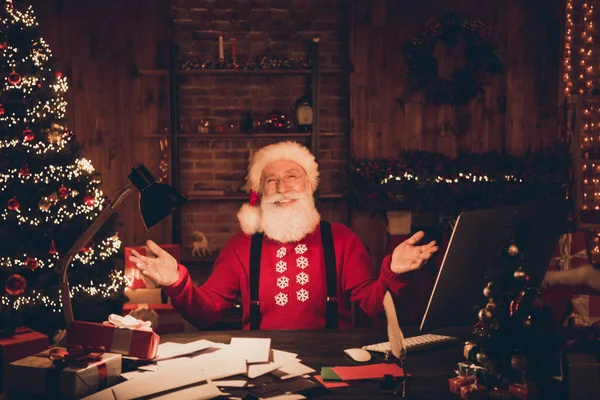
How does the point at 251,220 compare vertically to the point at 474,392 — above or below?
above

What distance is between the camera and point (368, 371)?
1.62 metres

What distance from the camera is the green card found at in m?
1.57

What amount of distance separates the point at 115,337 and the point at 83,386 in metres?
0.22

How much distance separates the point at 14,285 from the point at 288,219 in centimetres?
178

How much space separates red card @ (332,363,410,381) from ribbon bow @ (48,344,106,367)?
61 cm

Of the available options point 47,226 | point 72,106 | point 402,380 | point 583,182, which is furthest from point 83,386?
point 583,182

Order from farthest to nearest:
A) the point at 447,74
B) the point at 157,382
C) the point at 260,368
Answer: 1. the point at 447,74
2. the point at 260,368
3. the point at 157,382

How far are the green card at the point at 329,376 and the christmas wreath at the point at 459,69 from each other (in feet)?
12.1

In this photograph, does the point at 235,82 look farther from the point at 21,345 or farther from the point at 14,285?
the point at 21,345

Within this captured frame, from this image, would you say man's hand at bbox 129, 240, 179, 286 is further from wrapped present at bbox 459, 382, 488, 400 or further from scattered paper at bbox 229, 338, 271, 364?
wrapped present at bbox 459, 382, 488, 400

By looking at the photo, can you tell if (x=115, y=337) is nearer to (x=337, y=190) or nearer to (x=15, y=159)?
(x=15, y=159)

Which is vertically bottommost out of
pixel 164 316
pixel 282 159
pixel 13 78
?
pixel 164 316

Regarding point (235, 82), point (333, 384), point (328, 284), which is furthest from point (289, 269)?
point (235, 82)

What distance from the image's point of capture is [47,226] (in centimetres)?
364
